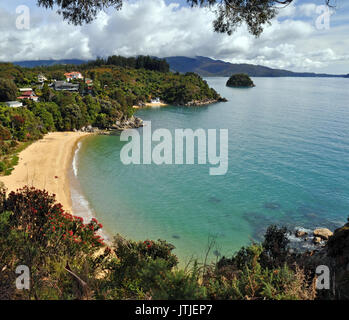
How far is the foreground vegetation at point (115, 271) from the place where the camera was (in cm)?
537

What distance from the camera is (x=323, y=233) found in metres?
18.2

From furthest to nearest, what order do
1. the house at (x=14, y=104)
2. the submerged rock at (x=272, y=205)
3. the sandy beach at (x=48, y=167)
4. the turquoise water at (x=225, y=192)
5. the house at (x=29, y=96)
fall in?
the house at (x=29, y=96)
the house at (x=14, y=104)
the sandy beach at (x=48, y=167)
the submerged rock at (x=272, y=205)
the turquoise water at (x=225, y=192)

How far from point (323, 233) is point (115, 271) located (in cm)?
1568

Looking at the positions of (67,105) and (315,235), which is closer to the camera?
(315,235)

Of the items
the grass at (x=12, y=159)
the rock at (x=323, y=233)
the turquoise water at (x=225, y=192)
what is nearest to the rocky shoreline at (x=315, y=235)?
the rock at (x=323, y=233)

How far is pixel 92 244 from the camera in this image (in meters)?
12.1

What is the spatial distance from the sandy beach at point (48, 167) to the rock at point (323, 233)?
62.1 feet

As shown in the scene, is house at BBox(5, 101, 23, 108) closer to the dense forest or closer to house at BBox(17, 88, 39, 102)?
the dense forest

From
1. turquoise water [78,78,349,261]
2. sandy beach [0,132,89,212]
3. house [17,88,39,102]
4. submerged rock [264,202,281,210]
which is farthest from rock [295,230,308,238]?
house [17,88,39,102]

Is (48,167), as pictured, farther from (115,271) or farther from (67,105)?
(67,105)

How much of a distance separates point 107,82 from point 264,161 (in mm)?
79875

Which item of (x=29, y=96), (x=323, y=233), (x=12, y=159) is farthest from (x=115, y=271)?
(x=29, y=96)

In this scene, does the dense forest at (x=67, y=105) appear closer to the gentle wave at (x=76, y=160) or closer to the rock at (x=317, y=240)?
the gentle wave at (x=76, y=160)

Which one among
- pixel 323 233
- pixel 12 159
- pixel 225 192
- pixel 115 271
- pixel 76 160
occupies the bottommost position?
pixel 323 233
